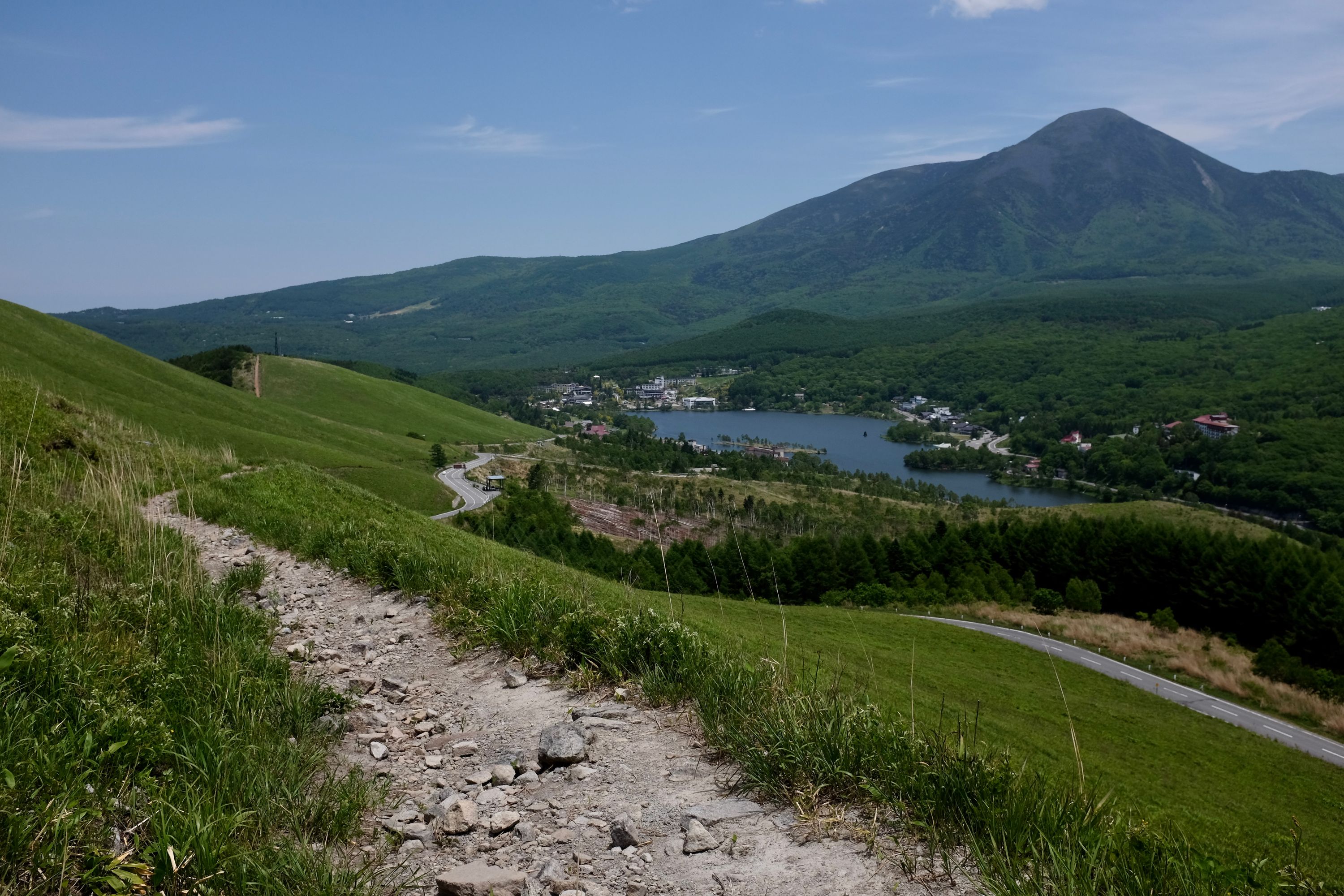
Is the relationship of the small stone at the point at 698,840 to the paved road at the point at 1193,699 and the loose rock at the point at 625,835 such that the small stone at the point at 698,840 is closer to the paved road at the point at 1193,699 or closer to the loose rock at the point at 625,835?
the loose rock at the point at 625,835

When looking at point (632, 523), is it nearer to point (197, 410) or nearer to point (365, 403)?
point (197, 410)

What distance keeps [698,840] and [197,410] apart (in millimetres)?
50529

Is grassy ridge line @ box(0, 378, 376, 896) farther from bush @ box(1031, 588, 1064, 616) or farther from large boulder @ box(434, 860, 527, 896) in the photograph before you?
bush @ box(1031, 588, 1064, 616)

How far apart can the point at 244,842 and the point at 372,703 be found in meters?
2.17

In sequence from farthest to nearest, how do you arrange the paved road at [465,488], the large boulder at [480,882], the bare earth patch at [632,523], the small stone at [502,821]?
the bare earth patch at [632,523]
the paved road at [465,488]
the small stone at [502,821]
the large boulder at [480,882]

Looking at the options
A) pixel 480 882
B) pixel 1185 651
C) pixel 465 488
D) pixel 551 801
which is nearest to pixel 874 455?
pixel 465 488

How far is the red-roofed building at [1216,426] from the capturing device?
438 feet

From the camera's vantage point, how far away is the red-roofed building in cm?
13361

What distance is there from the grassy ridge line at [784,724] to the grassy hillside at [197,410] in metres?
10.7

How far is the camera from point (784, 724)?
428 cm

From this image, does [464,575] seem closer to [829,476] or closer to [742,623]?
[742,623]

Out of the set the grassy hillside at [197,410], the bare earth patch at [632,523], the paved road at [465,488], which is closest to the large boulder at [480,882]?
the grassy hillside at [197,410]

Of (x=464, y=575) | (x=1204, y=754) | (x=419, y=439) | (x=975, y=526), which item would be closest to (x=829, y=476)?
(x=419, y=439)

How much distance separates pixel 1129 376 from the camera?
18988cm
